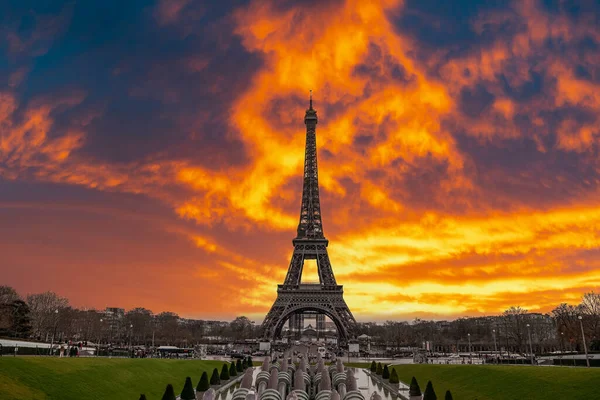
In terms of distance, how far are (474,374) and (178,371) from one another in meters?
30.6

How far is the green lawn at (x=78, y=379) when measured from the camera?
87.9 feet

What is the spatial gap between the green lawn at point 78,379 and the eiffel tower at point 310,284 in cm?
5133

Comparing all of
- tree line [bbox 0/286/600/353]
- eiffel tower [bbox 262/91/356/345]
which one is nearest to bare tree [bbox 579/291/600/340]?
tree line [bbox 0/286/600/353]

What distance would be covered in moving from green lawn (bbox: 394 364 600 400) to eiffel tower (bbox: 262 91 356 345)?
47.8 meters

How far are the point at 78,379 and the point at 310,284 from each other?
71.0 m

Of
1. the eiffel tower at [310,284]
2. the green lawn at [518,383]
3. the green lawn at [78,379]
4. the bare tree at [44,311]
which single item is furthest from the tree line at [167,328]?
the green lawn at [518,383]

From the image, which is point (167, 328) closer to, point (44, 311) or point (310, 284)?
point (44, 311)

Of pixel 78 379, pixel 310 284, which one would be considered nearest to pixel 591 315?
pixel 310 284

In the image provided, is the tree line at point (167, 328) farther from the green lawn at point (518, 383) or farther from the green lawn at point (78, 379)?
the green lawn at point (518, 383)

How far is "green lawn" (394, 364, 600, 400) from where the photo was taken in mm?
30391

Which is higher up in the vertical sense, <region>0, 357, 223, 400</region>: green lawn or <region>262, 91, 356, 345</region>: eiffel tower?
<region>262, 91, 356, 345</region>: eiffel tower

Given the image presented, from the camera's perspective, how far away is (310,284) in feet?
329

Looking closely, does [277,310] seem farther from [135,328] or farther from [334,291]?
[135,328]

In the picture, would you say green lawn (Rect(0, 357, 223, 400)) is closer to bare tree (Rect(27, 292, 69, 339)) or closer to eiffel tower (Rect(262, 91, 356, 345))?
eiffel tower (Rect(262, 91, 356, 345))
